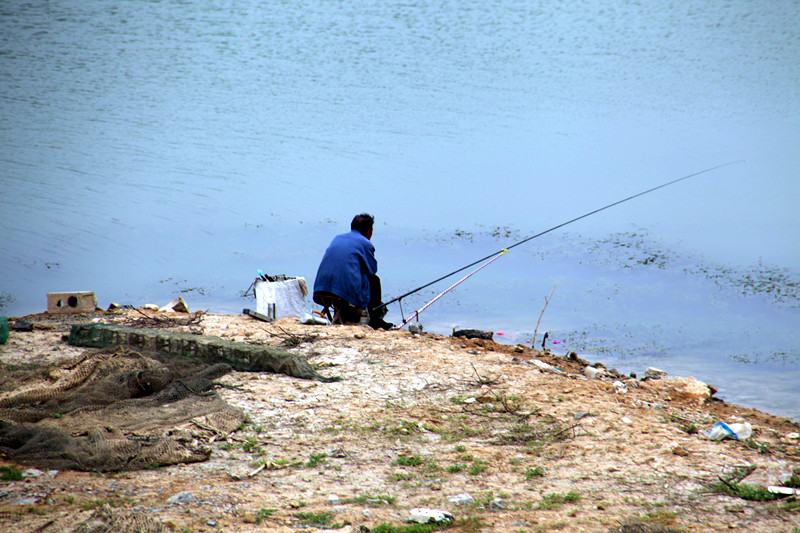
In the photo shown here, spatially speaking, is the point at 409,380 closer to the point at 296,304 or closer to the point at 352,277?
the point at 352,277

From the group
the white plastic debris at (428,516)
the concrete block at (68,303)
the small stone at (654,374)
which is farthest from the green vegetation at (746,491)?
the concrete block at (68,303)

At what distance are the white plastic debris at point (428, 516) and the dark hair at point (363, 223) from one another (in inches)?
194

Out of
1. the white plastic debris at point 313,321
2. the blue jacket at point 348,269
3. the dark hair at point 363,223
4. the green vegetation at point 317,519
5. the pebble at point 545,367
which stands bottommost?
the green vegetation at point 317,519

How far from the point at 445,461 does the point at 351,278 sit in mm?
3768

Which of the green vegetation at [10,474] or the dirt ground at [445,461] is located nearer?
the dirt ground at [445,461]

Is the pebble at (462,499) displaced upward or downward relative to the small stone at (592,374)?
downward

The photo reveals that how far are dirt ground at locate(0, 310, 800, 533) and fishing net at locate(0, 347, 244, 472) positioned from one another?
0.40 ft

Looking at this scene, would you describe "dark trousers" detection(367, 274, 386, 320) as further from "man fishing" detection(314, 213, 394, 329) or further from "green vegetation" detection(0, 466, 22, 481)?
"green vegetation" detection(0, 466, 22, 481)

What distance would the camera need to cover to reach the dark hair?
7.69 meters

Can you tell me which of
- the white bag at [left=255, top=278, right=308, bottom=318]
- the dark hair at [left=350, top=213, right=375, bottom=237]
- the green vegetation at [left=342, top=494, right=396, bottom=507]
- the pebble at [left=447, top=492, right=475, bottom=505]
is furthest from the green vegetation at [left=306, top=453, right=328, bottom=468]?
the white bag at [left=255, top=278, right=308, bottom=318]

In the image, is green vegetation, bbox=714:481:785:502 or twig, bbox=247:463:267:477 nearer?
green vegetation, bbox=714:481:785:502

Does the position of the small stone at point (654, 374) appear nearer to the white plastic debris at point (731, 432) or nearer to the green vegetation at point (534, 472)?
the white plastic debris at point (731, 432)

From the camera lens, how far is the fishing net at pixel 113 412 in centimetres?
354

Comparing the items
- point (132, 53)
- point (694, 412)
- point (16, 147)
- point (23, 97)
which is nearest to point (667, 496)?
point (694, 412)
